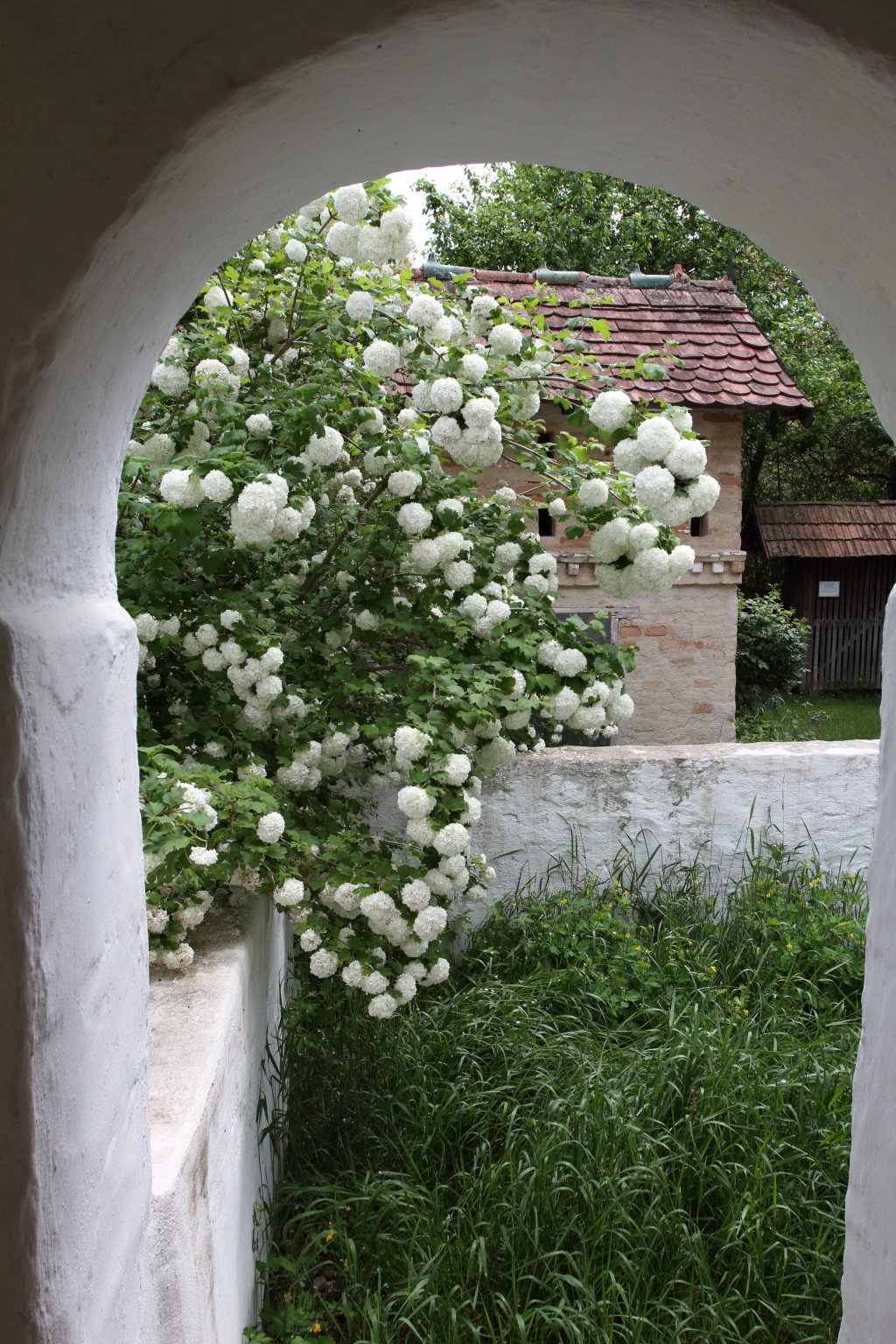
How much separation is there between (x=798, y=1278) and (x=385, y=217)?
364cm

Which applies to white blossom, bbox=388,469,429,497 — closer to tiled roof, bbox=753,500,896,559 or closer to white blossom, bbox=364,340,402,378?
white blossom, bbox=364,340,402,378

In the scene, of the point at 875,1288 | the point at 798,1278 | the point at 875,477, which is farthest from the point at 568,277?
the point at 875,477

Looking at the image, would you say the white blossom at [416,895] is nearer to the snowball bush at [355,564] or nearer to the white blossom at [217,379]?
the snowball bush at [355,564]

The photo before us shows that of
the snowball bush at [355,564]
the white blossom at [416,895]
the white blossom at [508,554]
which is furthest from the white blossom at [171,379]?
the white blossom at [416,895]

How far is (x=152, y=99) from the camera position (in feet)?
3.10

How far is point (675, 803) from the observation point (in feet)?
16.5

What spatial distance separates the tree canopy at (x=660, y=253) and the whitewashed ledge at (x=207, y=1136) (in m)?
14.6

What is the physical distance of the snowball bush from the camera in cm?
305

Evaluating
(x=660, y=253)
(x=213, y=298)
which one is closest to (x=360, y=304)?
(x=213, y=298)

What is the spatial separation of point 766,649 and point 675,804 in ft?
29.7

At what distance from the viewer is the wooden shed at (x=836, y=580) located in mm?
15648

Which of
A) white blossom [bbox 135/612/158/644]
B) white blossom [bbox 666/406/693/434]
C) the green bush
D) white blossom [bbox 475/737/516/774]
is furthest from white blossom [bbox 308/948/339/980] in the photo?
the green bush

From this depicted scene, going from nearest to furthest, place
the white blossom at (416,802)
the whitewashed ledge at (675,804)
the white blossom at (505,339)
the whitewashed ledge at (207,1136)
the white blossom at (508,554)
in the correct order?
the whitewashed ledge at (207,1136) → the white blossom at (416,802) → the white blossom at (505,339) → the white blossom at (508,554) → the whitewashed ledge at (675,804)

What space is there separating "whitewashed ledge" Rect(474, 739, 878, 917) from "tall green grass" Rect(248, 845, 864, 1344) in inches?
27.1
